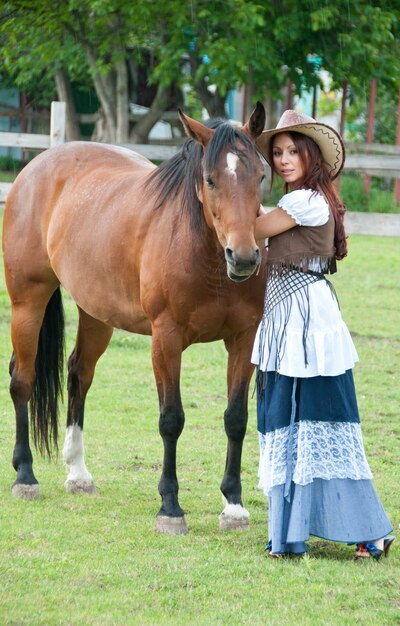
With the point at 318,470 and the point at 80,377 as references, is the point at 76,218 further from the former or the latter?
the point at 318,470

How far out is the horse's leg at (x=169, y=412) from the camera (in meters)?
4.71

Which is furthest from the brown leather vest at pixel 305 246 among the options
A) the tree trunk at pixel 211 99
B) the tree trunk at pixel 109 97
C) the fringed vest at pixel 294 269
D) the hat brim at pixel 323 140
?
the tree trunk at pixel 109 97

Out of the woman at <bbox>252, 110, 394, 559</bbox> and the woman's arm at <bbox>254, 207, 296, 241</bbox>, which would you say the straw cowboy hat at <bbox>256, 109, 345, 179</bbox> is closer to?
the woman at <bbox>252, 110, 394, 559</bbox>

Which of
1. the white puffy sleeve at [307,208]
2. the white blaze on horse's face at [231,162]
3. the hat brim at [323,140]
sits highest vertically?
the hat brim at [323,140]

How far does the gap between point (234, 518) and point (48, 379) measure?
5.46 ft

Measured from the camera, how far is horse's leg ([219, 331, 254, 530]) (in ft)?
15.8

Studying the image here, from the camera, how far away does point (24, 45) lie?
2016cm

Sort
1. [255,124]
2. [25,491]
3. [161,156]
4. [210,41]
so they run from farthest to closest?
[210,41]
[161,156]
[25,491]
[255,124]

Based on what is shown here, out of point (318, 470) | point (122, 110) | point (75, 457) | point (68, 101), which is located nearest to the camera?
point (318, 470)

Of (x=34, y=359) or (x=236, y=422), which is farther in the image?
(x=34, y=359)

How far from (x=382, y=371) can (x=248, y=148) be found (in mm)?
4903

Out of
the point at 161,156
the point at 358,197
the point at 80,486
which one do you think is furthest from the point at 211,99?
the point at 80,486

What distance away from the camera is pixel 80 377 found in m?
5.89

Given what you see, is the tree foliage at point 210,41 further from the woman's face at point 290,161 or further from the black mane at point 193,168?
the woman's face at point 290,161
